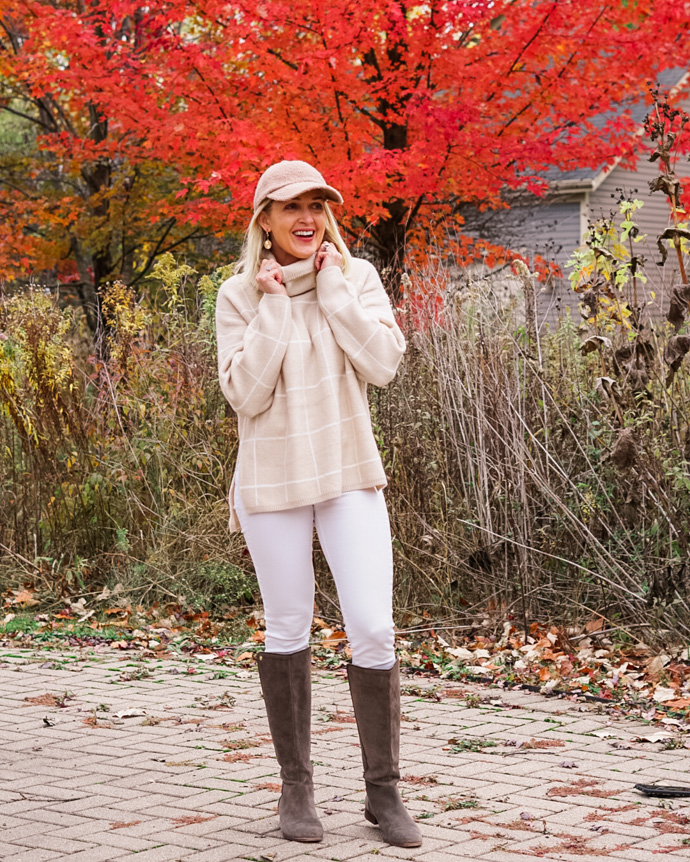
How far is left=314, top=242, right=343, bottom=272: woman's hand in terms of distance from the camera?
3.88 m

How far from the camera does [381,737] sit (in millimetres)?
3729

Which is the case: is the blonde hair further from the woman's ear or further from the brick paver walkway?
the brick paver walkway

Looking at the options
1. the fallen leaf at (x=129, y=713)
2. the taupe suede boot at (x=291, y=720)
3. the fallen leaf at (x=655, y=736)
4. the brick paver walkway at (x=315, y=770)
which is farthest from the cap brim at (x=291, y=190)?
the fallen leaf at (x=129, y=713)

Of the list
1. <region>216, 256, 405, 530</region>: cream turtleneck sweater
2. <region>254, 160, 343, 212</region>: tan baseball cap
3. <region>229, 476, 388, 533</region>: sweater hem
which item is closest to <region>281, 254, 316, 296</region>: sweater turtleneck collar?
<region>216, 256, 405, 530</region>: cream turtleneck sweater

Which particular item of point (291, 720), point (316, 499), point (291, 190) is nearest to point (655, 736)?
point (291, 720)

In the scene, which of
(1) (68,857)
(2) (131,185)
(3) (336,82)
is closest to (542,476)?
(1) (68,857)

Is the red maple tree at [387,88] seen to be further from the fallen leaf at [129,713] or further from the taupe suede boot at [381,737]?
the taupe suede boot at [381,737]

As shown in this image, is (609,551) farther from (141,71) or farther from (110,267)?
(110,267)

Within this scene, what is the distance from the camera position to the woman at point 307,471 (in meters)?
3.71

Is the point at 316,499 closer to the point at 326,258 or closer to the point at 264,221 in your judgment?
the point at 326,258

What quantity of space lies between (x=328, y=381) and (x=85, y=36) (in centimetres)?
909

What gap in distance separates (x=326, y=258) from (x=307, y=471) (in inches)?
28.1

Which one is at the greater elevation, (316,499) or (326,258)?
(326,258)

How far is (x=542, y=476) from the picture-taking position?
6.59 metres
